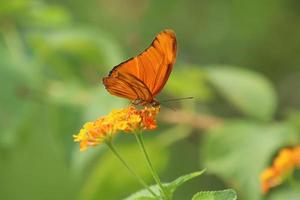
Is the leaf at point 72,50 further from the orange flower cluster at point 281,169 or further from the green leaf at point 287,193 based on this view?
the orange flower cluster at point 281,169

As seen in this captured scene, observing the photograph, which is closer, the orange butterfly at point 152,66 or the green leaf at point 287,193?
the orange butterfly at point 152,66

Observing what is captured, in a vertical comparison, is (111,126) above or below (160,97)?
below

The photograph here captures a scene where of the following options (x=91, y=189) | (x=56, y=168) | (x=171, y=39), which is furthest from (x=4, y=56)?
(x=171, y=39)

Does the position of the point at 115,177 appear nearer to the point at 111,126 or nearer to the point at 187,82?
the point at 187,82

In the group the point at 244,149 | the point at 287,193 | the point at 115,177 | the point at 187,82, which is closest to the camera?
the point at 287,193

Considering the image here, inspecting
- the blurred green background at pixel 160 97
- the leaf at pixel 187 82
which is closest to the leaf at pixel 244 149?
the blurred green background at pixel 160 97

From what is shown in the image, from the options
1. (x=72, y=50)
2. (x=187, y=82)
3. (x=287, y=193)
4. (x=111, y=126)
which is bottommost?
(x=287, y=193)

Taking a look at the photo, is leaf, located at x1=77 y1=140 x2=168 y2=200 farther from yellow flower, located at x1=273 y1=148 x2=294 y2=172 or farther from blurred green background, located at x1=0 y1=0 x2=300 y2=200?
yellow flower, located at x1=273 y1=148 x2=294 y2=172

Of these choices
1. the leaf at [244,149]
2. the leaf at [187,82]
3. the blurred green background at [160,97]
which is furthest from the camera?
the leaf at [187,82]

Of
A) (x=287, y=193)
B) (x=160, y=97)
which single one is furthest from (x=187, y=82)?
(x=160, y=97)
